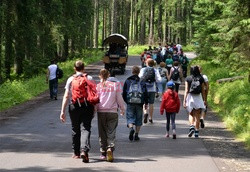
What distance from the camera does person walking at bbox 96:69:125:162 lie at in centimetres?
930

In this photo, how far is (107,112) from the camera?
9.30 m

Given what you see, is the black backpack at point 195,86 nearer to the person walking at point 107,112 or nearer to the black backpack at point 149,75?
the black backpack at point 149,75

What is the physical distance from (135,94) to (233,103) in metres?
6.09

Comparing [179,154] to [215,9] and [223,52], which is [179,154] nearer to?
[223,52]

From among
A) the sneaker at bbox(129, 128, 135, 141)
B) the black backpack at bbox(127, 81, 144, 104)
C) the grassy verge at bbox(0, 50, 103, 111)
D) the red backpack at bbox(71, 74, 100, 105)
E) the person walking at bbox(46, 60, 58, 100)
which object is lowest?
the grassy verge at bbox(0, 50, 103, 111)

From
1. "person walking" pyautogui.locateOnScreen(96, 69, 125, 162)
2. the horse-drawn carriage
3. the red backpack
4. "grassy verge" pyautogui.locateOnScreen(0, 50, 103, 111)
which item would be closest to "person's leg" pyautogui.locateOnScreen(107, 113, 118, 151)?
"person walking" pyautogui.locateOnScreen(96, 69, 125, 162)

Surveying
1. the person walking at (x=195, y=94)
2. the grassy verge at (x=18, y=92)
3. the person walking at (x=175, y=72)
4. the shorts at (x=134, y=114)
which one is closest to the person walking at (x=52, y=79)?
the grassy verge at (x=18, y=92)

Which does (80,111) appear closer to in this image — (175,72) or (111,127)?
(111,127)

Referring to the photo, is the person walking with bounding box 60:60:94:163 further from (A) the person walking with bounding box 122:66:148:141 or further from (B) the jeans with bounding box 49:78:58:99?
(B) the jeans with bounding box 49:78:58:99

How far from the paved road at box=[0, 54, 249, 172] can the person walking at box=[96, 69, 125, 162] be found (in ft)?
1.23

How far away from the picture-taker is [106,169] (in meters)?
8.59

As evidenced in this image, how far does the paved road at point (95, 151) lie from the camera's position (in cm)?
881

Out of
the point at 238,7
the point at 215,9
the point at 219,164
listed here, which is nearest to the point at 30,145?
the point at 219,164

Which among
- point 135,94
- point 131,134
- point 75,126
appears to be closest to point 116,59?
point 131,134
